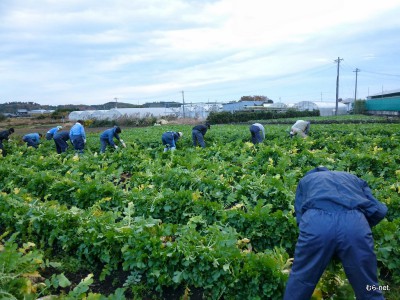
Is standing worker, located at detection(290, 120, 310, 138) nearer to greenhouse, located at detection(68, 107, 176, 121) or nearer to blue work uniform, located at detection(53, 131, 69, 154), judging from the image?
blue work uniform, located at detection(53, 131, 69, 154)

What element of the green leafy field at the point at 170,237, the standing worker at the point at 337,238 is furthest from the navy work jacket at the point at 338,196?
the green leafy field at the point at 170,237

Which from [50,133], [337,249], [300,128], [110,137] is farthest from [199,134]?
[337,249]

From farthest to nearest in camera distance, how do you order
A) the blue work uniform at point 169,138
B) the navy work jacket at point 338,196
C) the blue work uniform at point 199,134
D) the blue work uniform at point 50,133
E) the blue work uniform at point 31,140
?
the blue work uniform at point 50,133 → the blue work uniform at point 31,140 → the blue work uniform at point 199,134 → the blue work uniform at point 169,138 → the navy work jacket at point 338,196

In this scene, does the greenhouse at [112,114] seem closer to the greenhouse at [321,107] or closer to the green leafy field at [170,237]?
the greenhouse at [321,107]

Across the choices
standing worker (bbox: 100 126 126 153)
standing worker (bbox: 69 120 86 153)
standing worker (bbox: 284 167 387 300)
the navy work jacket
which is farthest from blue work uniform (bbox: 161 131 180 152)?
standing worker (bbox: 284 167 387 300)

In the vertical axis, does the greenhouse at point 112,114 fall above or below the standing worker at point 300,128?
below

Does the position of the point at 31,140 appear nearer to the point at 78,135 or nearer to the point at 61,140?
the point at 61,140

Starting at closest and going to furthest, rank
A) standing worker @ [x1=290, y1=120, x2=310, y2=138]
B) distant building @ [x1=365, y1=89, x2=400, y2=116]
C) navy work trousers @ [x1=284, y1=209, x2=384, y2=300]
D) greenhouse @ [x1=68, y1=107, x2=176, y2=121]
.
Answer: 1. navy work trousers @ [x1=284, y1=209, x2=384, y2=300]
2. standing worker @ [x1=290, y1=120, x2=310, y2=138]
3. greenhouse @ [x1=68, y1=107, x2=176, y2=121]
4. distant building @ [x1=365, y1=89, x2=400, y2=116]

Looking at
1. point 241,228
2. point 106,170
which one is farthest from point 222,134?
point 241,228

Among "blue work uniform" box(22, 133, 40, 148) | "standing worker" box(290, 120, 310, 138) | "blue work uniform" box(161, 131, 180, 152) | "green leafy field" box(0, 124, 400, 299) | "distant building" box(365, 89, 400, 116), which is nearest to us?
"green leafy field" box(0, 124, 400, 299)

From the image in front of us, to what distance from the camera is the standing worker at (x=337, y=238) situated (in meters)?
2.75

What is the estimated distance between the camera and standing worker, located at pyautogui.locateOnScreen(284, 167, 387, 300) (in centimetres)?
275

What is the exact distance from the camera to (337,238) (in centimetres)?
274

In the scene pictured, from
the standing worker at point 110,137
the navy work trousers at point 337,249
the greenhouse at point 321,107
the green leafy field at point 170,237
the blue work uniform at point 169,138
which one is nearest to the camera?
the navy work trousers at point 337,249
